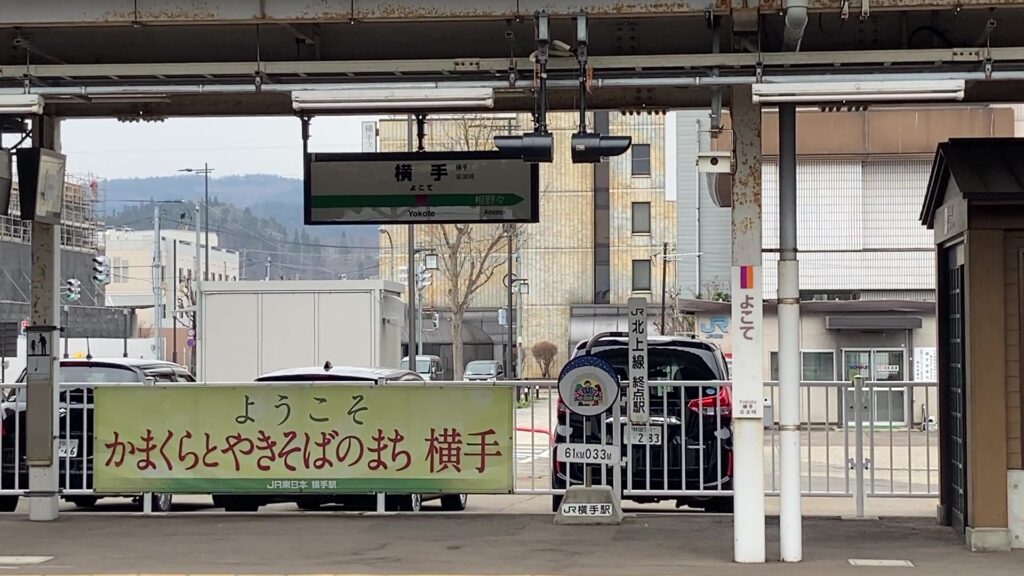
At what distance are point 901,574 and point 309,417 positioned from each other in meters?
6.39

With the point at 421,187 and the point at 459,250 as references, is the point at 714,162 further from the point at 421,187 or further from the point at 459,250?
the point at 459,250

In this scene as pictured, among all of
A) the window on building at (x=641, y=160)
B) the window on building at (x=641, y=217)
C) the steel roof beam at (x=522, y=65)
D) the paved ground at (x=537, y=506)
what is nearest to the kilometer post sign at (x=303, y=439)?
the paved ground at (x=537, y=506)

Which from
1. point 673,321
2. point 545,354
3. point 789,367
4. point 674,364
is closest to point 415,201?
point 674,364

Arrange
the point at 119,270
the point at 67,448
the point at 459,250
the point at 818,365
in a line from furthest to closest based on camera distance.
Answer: the point at 119,270, the point at 459,250, the point at 818,365, the point at 67,448

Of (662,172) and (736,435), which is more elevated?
(662,172)

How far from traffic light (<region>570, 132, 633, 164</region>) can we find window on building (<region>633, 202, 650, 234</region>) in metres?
65.4

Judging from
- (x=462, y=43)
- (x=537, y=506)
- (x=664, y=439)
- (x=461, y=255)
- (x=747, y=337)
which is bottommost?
(x=537, y=506)

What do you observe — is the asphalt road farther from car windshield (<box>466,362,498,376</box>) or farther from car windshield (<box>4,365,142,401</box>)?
car windshield (<box>466,362,498,376</box>)

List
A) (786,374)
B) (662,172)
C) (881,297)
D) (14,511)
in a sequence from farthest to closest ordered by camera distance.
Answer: (662,172), (881,297), (14,511), (786,374)

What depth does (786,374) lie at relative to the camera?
11.0m

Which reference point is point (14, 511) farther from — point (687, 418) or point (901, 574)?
point (901, 574)

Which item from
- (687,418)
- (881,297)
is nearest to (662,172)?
(881,297)

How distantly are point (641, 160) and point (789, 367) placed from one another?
6463cm

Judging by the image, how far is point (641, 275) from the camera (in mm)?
75750
